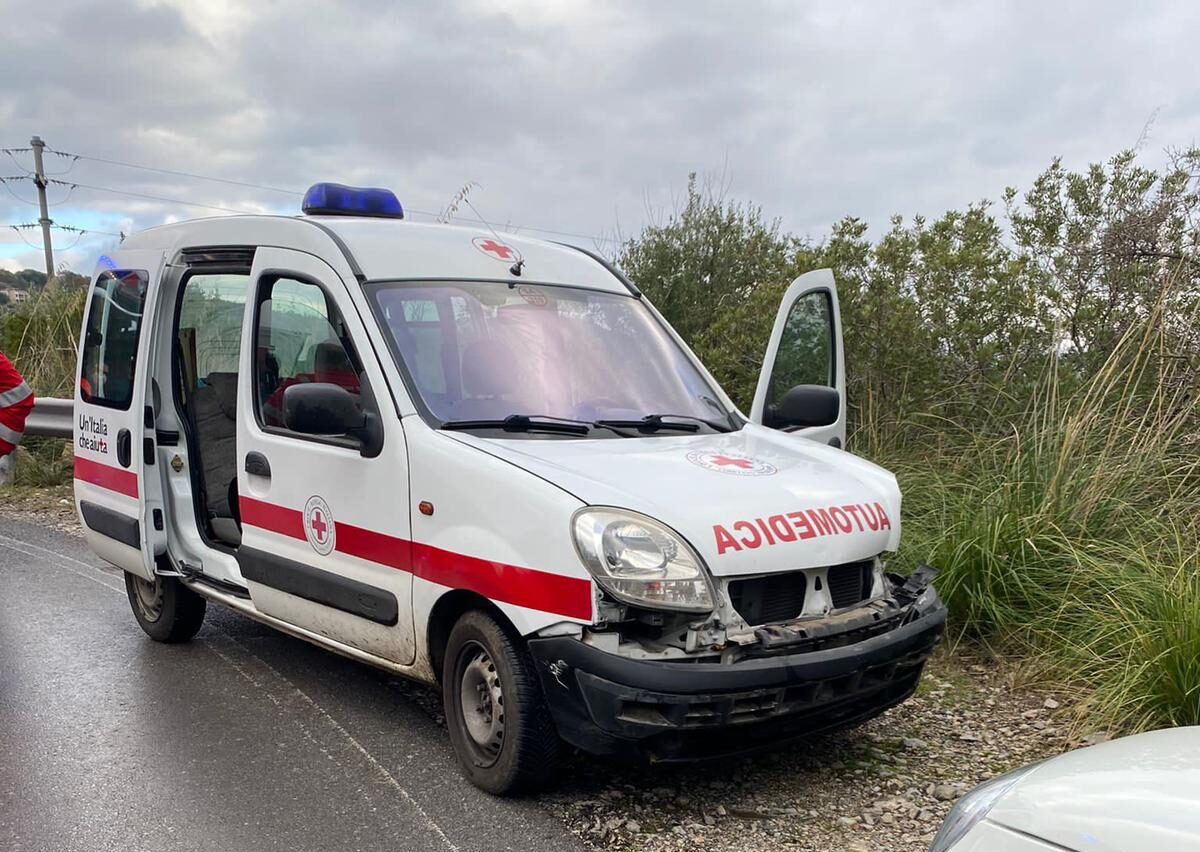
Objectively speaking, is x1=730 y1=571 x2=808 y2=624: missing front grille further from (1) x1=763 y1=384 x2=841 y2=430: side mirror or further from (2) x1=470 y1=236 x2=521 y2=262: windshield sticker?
(2) x1=470 y1=236 x2=521 y2=262: windshield sticker

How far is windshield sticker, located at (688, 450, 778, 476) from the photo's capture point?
368 centimetres

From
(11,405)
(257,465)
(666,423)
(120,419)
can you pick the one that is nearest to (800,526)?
(666,423)

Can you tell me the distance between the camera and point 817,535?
347 cm

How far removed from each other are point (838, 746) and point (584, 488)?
1706 millimetres

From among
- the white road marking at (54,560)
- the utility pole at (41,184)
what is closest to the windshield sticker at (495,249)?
the white road marking at (54,560)

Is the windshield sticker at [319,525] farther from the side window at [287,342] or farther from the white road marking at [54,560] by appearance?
the white road marking at [54,560]

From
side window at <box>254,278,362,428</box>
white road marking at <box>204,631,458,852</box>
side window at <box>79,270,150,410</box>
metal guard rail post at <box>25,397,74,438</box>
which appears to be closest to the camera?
white road marking at <box>204,631,458,852</box>

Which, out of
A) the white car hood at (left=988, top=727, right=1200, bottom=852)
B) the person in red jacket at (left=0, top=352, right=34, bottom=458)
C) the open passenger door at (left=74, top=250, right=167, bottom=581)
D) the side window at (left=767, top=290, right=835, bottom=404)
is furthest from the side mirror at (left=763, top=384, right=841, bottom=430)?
the person in red jacket at (left=0, top=352, right=34, bottom=458)

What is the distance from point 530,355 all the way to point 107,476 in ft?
8.70

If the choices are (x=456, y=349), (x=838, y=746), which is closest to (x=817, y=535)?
(x=838, y=746)

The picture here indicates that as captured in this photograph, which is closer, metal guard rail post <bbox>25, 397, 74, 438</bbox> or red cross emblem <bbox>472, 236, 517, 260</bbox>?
red cross emblem <bbox>472, 236, 517, 260</bbox>

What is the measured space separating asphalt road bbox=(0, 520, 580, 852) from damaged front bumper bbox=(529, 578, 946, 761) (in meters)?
0.49

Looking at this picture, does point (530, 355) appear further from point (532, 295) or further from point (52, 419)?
point (52, 419)

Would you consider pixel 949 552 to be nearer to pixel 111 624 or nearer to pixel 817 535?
pixel 817 535
